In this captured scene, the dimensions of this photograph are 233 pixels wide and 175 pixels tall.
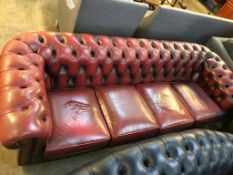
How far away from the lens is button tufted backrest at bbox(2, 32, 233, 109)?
1527 millimetres

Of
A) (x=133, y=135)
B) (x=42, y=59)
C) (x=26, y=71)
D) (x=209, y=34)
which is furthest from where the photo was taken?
(x=209, y=34)

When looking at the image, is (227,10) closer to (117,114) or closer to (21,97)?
(117,114)

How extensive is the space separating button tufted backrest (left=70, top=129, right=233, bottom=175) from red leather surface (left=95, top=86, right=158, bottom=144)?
48 cm

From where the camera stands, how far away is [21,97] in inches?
46.4

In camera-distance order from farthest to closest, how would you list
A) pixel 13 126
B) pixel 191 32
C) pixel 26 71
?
pixel 191 32
pixel 26 71
pixel 13 126

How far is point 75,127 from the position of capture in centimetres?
150

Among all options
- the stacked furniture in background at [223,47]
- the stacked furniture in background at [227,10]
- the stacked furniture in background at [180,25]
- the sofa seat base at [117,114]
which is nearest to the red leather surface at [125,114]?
the sofa seat base at [117,114]

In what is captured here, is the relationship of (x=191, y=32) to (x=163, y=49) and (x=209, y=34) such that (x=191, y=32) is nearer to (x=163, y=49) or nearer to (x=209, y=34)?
(x=209, y=34)

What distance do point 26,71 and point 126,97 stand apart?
2.99ft

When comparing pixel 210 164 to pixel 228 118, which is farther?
pixel 228 118

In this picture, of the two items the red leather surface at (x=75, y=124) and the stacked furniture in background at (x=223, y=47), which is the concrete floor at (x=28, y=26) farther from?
the stacked furniture in background at (x=223, y=47)

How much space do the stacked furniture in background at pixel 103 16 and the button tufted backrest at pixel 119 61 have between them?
0.28m

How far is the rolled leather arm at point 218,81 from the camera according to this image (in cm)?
230

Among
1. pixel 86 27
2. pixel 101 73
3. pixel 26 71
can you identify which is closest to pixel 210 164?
pixel 101 73
